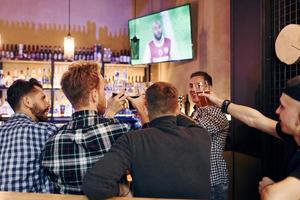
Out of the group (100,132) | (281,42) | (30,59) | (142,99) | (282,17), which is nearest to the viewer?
(100,132)

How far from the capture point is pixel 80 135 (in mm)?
1707

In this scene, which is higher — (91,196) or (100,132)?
(100,132)

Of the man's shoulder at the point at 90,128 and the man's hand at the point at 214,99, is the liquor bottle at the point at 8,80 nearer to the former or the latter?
the man's hand at the point at 214,99

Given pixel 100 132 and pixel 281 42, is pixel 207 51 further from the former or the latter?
pixel 100 132

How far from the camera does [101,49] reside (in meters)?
6.48

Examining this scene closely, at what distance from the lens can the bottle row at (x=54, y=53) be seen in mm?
6055

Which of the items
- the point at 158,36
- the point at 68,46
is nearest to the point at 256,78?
the point at 158,36

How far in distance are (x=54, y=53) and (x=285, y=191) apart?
5.54m

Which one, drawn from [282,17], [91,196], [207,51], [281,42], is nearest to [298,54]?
[281,42]

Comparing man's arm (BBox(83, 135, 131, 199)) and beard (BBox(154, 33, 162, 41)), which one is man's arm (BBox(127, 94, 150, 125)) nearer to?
man's arm (BBox(83, 135, 131, 199))

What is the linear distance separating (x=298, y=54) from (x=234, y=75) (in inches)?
42.9

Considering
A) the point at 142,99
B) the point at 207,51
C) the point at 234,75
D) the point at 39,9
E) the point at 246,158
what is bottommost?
the point at 246,158

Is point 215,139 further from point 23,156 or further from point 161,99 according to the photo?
point 23,156

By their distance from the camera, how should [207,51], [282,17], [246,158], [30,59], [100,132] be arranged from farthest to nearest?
1. [30,59]
2. [207,51]
3. [246,158]
4. [282,17]
5. [100,132]
